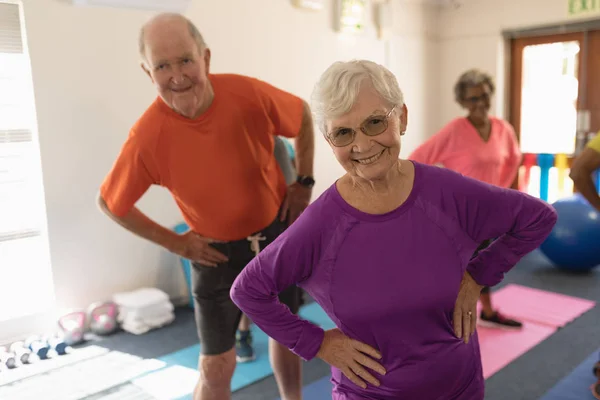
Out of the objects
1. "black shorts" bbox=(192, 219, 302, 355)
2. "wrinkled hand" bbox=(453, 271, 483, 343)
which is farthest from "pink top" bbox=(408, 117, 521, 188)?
"wrinkled hand" bbox=(453, 271, 483, 343)

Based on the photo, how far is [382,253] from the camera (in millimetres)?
1156

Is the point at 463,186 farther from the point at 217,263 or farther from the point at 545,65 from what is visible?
the point at 545,65

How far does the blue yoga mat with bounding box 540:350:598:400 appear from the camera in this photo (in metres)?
2.53

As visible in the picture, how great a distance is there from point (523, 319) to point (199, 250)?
2.50 m

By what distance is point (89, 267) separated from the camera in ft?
11.8

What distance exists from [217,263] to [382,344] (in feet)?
2.84

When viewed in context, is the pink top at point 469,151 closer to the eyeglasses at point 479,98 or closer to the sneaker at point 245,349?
the eyeglasses at point 479,98

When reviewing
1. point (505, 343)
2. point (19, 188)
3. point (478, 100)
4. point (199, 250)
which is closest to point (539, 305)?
point (505, 343)

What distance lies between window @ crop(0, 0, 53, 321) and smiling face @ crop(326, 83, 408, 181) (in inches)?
109

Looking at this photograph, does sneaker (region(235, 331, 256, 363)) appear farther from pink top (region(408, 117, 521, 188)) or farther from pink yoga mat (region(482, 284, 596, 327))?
pink yoga mat (region(482, 284, 596, 327))

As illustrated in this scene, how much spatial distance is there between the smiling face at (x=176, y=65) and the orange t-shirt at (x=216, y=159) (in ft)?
0.21

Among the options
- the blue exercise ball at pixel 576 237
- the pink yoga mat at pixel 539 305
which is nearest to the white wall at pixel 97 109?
the pink yoga mat at pixel 539 305

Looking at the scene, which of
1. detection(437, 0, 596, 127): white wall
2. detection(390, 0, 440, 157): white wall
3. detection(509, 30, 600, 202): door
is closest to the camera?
detection(509, 30, 600, 202): door

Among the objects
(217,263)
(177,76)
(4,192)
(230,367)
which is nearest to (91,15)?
(4,192)
